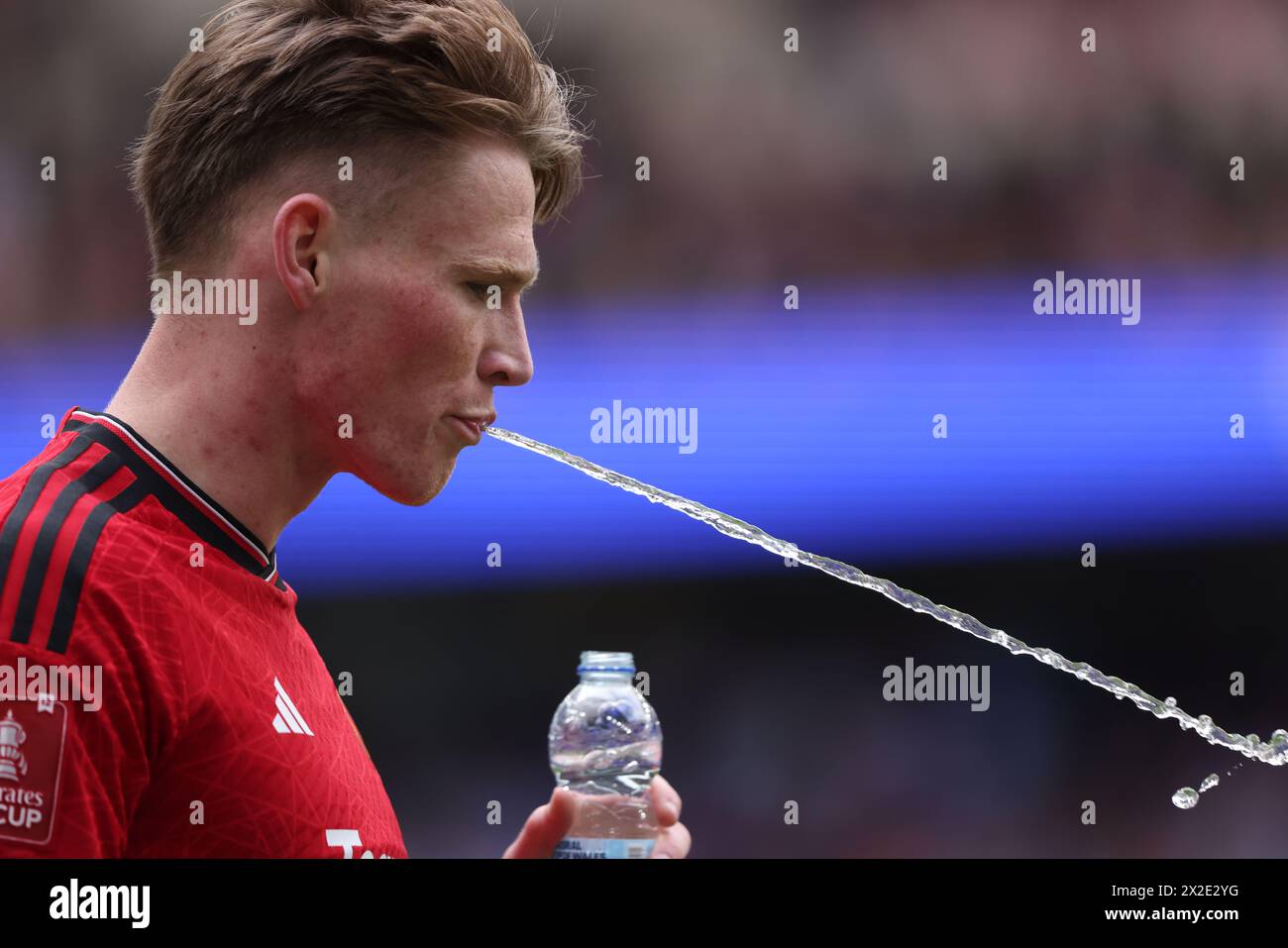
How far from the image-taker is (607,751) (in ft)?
8.94

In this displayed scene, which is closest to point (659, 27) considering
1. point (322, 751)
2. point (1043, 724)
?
point (1043, 724)

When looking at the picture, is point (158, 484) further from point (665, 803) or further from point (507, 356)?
point (665, 803)

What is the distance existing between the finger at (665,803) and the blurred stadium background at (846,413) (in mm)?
2248

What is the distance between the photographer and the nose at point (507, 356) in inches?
68.4

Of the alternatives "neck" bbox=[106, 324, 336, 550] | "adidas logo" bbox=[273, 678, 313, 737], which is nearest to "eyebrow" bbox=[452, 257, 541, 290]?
"neck" bbox=[106, 324, 336, 550]

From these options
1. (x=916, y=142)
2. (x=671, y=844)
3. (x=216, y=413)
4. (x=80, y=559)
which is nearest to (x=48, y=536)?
(x=80, y=559)

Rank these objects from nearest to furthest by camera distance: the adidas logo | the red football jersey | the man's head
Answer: the red football jersey
the adidas logo
the man's head

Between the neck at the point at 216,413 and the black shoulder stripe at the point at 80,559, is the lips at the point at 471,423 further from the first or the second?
the black shoulder stripe at the point at 80,559

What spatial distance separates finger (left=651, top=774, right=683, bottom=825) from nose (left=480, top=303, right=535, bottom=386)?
0.63m

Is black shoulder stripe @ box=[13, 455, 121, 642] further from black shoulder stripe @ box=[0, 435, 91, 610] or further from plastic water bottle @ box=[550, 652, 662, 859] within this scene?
plastic water bottle @ box=[550, 652, 662, 859]

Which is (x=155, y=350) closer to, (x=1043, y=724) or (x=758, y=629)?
(x=758, y=629)

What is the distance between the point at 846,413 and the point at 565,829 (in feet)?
8.68

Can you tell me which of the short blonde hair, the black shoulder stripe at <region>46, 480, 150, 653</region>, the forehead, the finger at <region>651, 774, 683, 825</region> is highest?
the short blonde hair

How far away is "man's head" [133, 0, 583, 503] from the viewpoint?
1.64m
